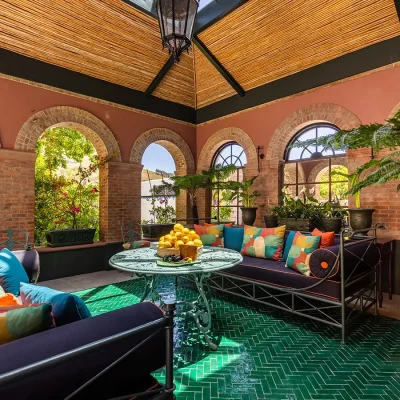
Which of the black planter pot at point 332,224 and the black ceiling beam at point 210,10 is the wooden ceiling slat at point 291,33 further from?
the black planter pot at point 332,224

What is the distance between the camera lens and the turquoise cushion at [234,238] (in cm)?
429

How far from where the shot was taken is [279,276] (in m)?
3.15

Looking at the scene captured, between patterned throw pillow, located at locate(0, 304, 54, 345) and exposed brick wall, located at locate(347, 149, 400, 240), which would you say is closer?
patterned throw pillow, located at locate(0, 304, 54, 345)

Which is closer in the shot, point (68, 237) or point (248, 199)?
point (68, 237)

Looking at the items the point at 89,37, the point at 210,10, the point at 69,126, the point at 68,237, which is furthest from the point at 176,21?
the point at 68,237

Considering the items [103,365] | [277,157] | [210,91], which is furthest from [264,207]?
[103,365]

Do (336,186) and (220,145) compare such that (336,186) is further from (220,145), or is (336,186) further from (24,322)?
(24,322)

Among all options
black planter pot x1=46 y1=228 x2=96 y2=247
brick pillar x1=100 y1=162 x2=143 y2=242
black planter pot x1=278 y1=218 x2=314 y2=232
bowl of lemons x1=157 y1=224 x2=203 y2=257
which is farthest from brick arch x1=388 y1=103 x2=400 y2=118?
black planter pot x1=46 y1=228 x2=96 y2=247

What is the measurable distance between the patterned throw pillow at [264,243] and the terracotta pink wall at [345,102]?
240 centimetres

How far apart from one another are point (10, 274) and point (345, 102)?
17.2 ft

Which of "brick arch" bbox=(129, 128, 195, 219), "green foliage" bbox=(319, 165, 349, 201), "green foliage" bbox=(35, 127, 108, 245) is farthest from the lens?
"brick arch" bbox=(129, 128, 195, 219)

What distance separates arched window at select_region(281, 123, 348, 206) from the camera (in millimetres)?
4867

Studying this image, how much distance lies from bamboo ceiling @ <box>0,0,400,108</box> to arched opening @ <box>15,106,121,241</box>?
92 centimetres

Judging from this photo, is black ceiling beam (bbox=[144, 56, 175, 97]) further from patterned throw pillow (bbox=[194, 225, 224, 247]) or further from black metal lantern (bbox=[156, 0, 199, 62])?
patterned throw pillow (bbox=[194, 225, 224, 247])
